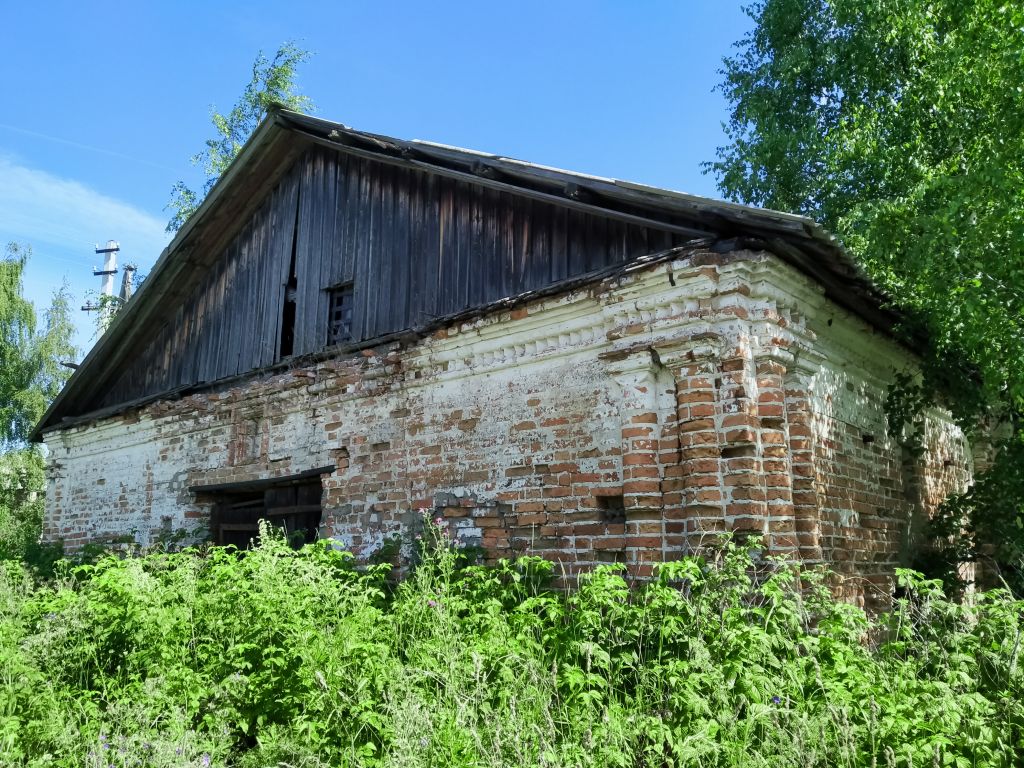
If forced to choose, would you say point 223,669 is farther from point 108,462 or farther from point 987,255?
point 108,462

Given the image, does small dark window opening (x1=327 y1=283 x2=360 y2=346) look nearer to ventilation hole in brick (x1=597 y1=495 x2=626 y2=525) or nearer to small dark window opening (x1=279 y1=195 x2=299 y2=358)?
small dark window opening (x1=279 y1=195 x2=299 y2=358)

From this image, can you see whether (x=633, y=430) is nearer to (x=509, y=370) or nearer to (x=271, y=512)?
(x=509, y=370)

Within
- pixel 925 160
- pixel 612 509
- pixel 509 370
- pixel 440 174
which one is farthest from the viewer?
pixel 925 160

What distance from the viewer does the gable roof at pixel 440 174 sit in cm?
454

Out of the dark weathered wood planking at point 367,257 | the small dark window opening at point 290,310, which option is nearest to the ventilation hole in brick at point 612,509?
the dark weathered wood planking at point 367,257

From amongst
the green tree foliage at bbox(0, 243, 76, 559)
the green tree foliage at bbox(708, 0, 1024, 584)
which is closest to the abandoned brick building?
the green tree foliage at bbox(708, 0, 1024, 584)

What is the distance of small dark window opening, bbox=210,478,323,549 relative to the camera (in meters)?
7.05

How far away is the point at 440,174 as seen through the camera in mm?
6344

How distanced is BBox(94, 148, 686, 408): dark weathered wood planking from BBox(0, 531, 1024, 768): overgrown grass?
2.39 meters

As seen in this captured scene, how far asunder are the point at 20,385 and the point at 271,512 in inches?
635

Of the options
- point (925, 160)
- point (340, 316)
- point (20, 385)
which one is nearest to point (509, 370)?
point (340, 316)

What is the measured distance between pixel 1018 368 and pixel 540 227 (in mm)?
3696

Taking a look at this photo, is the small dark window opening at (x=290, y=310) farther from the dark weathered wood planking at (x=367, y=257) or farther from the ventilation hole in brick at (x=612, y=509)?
the ventilation hole in brick at (x=612, y=509)

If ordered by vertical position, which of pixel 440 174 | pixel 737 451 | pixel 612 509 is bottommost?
pixel 612 509
